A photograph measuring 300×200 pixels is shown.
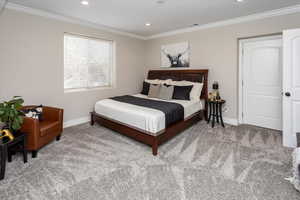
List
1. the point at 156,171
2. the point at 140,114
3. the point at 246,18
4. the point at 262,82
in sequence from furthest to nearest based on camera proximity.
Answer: the point at 262,82 < the point at 246,18 < the point at 140,114 < the point at 156,171

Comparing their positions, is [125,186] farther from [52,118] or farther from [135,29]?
[135,29]

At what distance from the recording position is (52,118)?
130 inches

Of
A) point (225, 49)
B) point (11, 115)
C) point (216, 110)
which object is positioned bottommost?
point (216, 110)

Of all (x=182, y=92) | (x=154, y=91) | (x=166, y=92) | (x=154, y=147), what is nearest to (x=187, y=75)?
(x=182, y=92)

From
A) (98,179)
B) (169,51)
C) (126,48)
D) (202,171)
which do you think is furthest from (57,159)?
(169,51)

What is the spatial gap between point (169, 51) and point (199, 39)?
1.00m

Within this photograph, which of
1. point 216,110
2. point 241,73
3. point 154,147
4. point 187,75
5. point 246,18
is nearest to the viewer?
point 154,147

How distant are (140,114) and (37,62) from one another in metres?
2.46

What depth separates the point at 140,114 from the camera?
10.2 ft

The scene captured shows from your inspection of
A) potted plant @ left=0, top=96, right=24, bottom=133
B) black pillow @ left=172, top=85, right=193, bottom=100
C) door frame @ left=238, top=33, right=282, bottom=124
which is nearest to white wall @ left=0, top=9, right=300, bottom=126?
door frame @ left=238, top=33, right=282, bottom=124

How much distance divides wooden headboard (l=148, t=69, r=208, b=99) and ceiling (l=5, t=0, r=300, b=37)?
4.08 feet

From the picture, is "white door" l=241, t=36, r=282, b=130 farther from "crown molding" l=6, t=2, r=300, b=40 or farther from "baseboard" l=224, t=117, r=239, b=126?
"crown molding" l=6, t=2, r=300, b=40

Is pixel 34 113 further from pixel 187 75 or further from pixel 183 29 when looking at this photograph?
pixel 183 29

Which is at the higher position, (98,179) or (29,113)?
(29,113)
